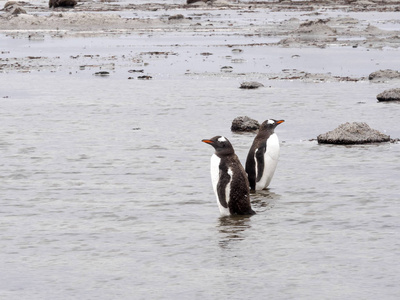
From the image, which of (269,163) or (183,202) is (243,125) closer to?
(269,163)

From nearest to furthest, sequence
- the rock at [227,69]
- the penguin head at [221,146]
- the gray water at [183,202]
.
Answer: the gray water at [183,202] < the penguin head at [221,146] < the rock at [227,69]

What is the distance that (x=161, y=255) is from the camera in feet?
31.7

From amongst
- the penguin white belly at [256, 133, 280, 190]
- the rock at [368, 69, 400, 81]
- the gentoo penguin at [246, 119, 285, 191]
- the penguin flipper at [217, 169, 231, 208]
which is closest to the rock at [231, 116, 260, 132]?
the gentoo penguin at [246, 119, 285, 191]

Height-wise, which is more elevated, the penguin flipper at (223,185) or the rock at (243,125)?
the penguin flipper at (223,185)

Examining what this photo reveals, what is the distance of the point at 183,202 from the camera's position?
481 inches

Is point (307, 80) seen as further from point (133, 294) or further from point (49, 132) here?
point (133, 294)

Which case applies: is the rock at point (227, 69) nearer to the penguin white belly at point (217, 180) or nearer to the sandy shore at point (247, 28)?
the sandy shore at point (247, 28)

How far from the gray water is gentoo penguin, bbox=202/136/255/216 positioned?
0.25 metres

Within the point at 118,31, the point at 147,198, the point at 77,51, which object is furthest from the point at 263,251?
the point at 118,31

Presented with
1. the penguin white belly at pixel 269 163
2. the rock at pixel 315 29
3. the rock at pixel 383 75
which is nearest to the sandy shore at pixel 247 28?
the rock at pixel 315 29

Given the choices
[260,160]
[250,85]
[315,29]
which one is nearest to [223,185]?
[260,160]

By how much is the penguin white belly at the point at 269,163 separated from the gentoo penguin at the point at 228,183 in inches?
52.8

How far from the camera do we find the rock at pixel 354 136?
53.8 ft

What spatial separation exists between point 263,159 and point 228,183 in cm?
180
